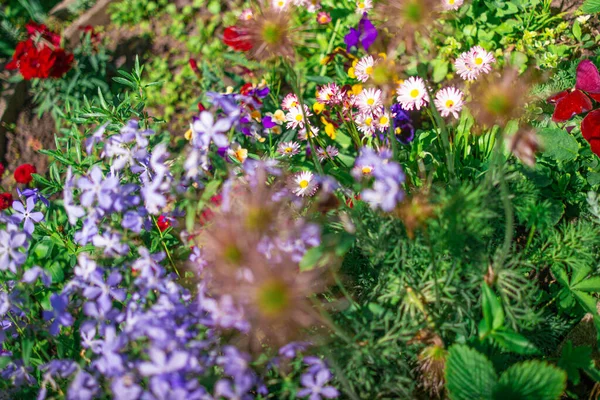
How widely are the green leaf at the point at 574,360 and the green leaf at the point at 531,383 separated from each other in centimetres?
16

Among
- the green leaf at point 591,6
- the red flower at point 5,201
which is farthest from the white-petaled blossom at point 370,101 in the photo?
the red flower at point 5,201

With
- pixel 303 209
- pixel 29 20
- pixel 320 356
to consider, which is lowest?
pixel 320 356

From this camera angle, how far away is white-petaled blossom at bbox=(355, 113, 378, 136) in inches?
76.8

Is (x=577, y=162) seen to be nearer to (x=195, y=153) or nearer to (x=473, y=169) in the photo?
(x=473, y=169)

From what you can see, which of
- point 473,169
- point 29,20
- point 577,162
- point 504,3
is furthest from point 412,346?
point 29,20

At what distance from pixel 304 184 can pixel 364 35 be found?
72 cm

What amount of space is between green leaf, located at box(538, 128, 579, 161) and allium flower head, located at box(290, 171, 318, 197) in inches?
31.1

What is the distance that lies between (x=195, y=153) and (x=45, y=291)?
1.03 meters

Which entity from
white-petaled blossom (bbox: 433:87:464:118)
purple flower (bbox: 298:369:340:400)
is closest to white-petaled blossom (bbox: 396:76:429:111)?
white-petaled blossom (bbox: 433:87:464:118)

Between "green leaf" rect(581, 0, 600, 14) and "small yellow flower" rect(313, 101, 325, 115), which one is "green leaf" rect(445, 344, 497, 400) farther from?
"green leaf" rect(581, 0, 600, 14)

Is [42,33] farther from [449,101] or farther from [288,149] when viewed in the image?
[449,101]

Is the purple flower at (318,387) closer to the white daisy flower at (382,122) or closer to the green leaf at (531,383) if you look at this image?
the green leaf at (531,383)

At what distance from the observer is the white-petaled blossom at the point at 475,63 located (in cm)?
202

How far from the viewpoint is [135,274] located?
4.63 ft
